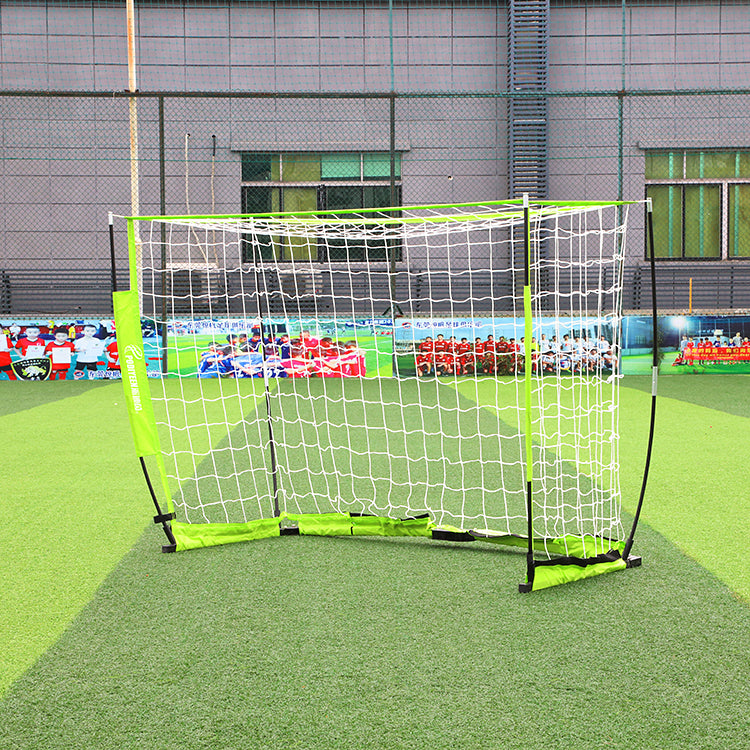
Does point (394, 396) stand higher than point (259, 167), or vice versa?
point (259, 167)

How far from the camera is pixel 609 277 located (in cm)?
1241

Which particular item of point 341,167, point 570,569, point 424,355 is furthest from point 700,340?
point 570,569

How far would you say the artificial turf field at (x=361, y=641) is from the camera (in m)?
1.95

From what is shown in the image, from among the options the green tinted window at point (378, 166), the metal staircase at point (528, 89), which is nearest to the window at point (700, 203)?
the metal staircase at point (528, 89)

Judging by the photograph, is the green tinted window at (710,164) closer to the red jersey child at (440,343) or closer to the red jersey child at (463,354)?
the red jersey child at (463,354)

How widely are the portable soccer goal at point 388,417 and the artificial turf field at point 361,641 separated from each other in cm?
24

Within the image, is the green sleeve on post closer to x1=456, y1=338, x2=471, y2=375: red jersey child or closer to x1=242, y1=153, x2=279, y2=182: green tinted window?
x1=456, y1=338, x2=471, y2=375: red jersey child

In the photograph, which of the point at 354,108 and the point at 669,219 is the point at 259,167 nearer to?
the point at 354,108

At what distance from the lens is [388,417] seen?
7.34 meters

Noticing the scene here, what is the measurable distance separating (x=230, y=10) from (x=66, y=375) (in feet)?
22.2

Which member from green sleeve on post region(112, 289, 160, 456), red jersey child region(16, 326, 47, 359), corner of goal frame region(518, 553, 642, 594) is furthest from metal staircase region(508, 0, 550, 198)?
corner of goal frame region(518, 553, 642, 594)

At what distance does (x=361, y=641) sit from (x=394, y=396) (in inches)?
276

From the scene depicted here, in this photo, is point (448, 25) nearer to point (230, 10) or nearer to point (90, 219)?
point (230, 10)

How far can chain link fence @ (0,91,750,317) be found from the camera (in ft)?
42.0
